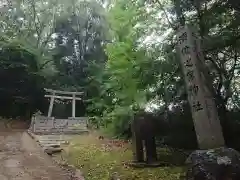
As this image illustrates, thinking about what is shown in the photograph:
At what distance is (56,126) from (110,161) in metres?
9.51

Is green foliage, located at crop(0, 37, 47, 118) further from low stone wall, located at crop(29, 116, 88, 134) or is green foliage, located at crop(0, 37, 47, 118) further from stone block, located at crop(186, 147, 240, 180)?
stone block, located at crop(186, 147, 240, 180)

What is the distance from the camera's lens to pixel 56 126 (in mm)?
17672

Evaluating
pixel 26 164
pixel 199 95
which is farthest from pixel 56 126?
pixel 199 95

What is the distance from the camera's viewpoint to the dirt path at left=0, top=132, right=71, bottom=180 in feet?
24.8

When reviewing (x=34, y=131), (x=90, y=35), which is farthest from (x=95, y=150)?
(x=90, y=35)

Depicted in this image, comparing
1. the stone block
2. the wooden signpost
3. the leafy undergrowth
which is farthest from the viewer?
the leafy undergrowth

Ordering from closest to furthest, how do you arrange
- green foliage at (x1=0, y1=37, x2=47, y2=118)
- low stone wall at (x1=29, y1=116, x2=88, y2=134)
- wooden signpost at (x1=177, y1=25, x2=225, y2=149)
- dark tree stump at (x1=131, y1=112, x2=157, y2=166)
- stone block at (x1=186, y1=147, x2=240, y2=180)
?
stone block at (x1=186, y1=147, x2=240, y2=180) → wooden signpost at (x1=177, y1=25, x2=225, y2=149) → dark tree stump at (x1=131, y1=112, x2=157, y2=166) → low stone wall at (x1=29, y1=116, x2=88, y2=134) → green foliage at (x1=0, y1=37, x2=47, y2=118)

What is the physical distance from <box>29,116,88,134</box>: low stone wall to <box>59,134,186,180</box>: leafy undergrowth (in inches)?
176

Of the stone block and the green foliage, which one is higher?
the green foliage

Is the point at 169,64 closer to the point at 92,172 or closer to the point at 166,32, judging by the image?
the point at 166,32

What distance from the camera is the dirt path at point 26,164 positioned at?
7566 millimetres

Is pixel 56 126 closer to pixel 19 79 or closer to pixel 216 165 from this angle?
pixel 19 79

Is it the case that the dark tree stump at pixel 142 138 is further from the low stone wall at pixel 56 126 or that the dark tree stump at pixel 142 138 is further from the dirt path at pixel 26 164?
the low stone wall at pixel 56 126

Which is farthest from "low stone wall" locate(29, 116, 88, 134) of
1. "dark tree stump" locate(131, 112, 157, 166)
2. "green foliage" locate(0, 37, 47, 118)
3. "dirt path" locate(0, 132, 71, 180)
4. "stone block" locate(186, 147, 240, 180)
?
"stone block" locate(186, 147, 240, 180)
